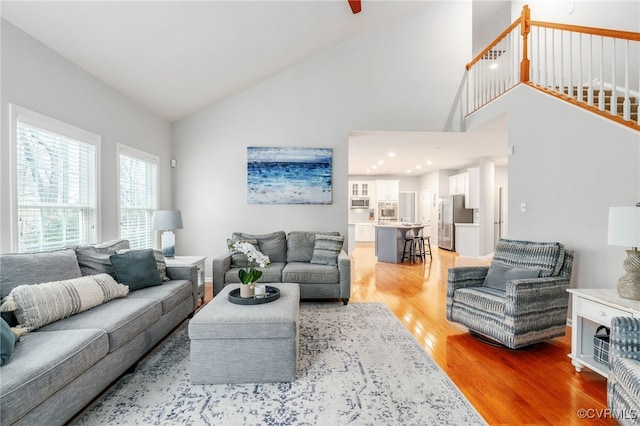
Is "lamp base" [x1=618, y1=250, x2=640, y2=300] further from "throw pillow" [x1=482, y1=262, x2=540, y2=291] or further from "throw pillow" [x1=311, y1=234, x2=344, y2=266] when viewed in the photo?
"throw pillow" [x1=311, y1=234, x2=344, y2=266]

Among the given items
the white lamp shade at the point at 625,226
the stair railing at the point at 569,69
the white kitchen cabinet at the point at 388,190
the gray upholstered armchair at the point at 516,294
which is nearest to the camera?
the white lamp shade at the point at 625,226

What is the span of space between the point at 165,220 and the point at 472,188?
743 cm

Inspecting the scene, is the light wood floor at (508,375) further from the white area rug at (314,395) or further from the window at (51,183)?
the window at (51,183)

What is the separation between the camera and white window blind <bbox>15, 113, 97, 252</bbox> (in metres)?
2.37

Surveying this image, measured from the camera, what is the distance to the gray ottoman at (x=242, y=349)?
205 centimetres

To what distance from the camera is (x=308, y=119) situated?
4.83 metres

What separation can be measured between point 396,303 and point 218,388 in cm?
255

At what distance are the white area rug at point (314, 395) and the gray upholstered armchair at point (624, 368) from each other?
69cm

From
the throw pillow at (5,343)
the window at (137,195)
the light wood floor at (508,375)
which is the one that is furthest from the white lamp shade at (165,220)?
the light wood floor at (508,375)

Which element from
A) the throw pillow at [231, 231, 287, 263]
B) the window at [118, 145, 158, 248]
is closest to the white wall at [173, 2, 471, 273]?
the throw pillow at [231, 231, 287, 263]

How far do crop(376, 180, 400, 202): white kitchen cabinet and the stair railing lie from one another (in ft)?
17.9

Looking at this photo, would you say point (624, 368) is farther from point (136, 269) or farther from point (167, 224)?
point (167, 224)

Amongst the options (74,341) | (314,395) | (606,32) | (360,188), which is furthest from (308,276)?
(360,188)

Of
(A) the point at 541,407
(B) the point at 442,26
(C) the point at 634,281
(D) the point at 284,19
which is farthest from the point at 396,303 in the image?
(B) the point at 442,26
